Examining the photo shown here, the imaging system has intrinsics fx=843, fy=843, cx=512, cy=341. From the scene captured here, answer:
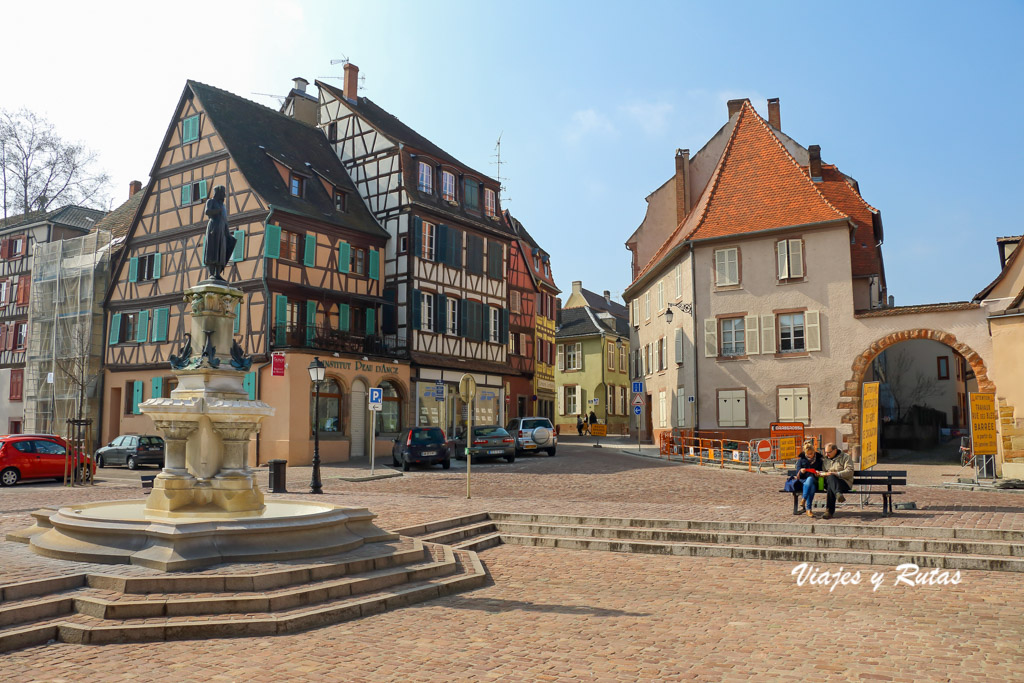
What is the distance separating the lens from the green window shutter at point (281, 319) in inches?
1156

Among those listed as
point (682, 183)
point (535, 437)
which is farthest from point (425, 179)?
point (682, 183)

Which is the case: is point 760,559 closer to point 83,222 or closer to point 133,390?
point 133,390

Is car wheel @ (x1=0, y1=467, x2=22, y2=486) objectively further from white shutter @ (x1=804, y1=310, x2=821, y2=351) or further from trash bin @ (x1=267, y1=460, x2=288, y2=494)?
white shutter @ (x1=804, y1=310, x2=821, y2=351)

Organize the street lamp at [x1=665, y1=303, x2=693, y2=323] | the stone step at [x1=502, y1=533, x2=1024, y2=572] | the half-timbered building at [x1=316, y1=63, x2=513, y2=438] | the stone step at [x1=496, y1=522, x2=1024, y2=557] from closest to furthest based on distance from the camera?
1. the stone step at [x1=502, y1=533, x2=1024, y2=572]
2. the stone step at [x1=496, y1=522, x2=1024, y2=557]
3. the street lamp at [x1=665, y1=303, x2=693, y2=323]
4. the half-timbered building at [x1=316, y1=63, x2=513, y2=438]

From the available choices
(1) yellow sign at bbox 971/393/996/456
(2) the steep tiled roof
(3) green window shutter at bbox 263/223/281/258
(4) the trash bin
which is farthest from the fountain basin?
(2) the steep tiled roof

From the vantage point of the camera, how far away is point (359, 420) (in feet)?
104

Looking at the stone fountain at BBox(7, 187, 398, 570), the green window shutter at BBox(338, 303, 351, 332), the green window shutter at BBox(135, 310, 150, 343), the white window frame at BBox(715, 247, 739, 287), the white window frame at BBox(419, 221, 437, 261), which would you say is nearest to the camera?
the stone fountain at BBox(7, 187, 398, 570)

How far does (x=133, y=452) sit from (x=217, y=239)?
2005cm

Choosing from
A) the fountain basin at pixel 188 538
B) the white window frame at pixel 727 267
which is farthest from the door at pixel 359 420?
the fountain basin at pixel 188 538

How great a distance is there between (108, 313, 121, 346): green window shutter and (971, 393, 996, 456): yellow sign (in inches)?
1222

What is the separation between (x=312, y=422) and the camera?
29703 mm

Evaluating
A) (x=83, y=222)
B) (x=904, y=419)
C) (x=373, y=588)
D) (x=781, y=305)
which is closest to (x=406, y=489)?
(x=373, y=588)

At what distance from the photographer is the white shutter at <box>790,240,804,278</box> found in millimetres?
31156

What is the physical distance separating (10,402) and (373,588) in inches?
1652
